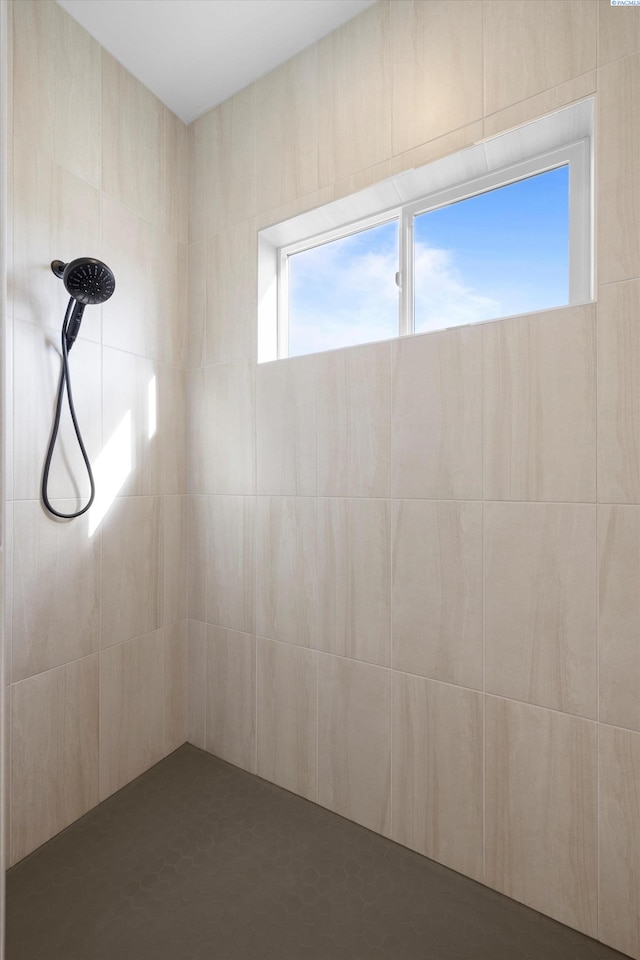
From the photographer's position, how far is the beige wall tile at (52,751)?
144 centimetres

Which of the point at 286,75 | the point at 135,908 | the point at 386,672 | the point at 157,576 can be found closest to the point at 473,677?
the point at 386,672

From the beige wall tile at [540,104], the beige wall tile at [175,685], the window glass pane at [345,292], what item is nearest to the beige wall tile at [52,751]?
the beige wall tile at [175,685]

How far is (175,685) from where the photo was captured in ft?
6.50

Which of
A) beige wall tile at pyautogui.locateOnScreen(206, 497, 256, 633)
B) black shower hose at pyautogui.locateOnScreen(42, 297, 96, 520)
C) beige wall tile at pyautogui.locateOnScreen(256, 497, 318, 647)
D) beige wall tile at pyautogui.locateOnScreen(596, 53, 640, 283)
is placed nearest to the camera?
beige wall tile at pyautogui.locateOnScreen(596, 53, 640, 283)

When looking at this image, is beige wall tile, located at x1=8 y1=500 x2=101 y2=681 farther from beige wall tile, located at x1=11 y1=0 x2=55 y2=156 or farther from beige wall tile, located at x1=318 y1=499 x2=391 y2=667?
beige wall tile, located at x1=11 y1=0 x2=55 y2=156

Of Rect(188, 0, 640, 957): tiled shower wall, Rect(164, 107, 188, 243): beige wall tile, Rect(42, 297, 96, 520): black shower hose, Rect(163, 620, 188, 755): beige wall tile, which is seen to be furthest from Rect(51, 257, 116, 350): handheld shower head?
Rect(163, 620, 188, 755): beige wall tile

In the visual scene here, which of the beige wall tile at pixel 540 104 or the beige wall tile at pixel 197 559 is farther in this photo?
the beige wall tile at pixel 197 559

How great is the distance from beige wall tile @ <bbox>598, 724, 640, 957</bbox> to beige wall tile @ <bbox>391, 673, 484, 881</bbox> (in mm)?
288

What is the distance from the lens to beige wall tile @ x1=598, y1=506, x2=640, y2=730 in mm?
1166

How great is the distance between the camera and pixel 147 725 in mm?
1857

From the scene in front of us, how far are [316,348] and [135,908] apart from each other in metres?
1.71

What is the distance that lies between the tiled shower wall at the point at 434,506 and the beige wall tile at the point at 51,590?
1.45 ft

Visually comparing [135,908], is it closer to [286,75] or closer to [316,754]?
[316,754]

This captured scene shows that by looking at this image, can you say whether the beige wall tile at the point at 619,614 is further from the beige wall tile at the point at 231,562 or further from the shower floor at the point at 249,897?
the beige wall tile at the point at 231,562
